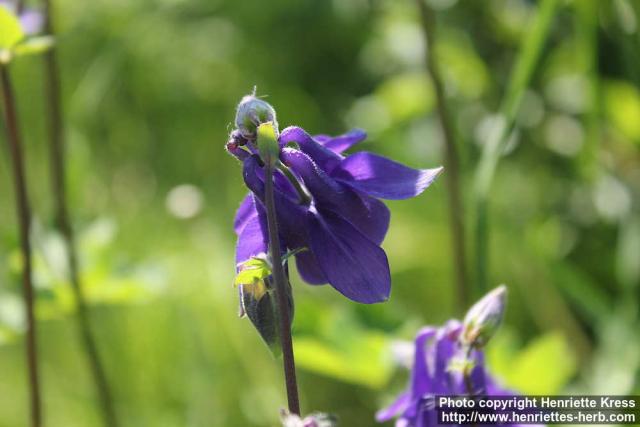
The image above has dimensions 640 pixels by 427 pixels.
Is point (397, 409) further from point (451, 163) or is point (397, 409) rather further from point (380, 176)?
point (451, 163)

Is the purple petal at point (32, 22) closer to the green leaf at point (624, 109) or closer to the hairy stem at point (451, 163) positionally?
the hairy stem at point (451, 163)

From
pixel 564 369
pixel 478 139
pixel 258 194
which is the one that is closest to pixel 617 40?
pixel 478 139

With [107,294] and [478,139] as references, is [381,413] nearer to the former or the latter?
[107,294]

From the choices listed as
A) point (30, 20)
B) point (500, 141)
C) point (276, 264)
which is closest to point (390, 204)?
point (500, 141)

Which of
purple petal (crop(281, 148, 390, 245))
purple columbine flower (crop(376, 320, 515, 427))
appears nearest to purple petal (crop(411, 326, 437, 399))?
purple columbine flower (crop(376, 320, 515, 427))

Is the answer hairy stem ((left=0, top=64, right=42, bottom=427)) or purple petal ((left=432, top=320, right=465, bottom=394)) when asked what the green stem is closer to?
purple petal ((left=432, top=320, right=465, bottom=394))

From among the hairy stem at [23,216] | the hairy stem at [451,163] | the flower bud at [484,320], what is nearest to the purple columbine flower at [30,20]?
the hairy stem at [23,216]
